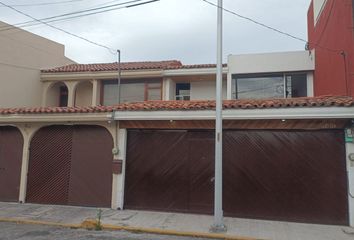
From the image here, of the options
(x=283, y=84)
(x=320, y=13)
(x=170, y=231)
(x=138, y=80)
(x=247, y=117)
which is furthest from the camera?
(x=138, y=80)

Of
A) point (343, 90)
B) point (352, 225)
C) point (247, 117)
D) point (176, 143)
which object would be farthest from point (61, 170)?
point (343, 90)

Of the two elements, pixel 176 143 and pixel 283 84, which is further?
pixel 283 84

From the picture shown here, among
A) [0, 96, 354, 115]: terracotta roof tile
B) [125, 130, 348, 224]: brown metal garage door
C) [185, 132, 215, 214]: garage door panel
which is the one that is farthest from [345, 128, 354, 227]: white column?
[185, 132, 215, 214]: garage door panel

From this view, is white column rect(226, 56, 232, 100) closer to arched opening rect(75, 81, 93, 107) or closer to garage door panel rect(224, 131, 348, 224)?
garage door panel rect(224, 131, 348, 224)

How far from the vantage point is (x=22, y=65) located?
48.0 ft

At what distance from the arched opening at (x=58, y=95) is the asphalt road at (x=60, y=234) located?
9.95 m

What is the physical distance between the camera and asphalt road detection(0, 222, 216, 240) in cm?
655

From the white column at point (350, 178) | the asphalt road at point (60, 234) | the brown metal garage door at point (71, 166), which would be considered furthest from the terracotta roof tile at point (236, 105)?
the asphalt road at point (60, 234)

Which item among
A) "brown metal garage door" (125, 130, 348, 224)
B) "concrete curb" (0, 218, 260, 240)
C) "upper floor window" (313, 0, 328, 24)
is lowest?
"concrete curb" (0, 218, 260, 240)

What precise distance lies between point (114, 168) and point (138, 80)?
6943mm

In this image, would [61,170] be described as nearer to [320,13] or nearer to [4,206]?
[4,206]

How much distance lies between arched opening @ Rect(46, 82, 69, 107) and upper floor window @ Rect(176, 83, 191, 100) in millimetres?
6189

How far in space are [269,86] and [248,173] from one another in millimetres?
6603

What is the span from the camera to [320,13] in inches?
475
